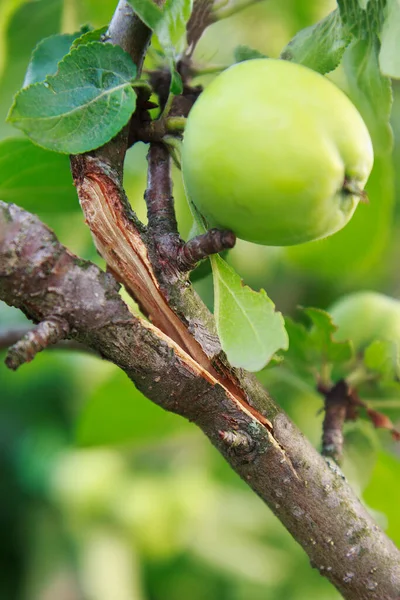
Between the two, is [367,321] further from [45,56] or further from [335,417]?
[45,56]

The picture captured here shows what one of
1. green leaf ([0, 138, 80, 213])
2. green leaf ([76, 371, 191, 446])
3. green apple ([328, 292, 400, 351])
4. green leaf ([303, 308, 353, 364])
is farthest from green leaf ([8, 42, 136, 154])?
green leaf ([76, 371, 191, 446])

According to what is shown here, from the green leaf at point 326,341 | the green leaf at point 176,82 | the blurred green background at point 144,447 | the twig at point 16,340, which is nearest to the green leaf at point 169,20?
the green leaf at point 176,82

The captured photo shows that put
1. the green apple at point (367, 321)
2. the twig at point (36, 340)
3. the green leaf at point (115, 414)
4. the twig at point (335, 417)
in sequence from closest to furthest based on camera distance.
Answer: the twig at point (36, 340)
the twig at point (335, 417)
the green apple at point (367, 321)
the green leaf at point (115, 414)

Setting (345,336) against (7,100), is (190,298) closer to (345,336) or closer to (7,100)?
(345,336)

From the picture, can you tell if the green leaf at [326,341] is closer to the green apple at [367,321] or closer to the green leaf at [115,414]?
the green apple at [367,321]

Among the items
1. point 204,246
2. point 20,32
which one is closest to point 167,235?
point 204,246

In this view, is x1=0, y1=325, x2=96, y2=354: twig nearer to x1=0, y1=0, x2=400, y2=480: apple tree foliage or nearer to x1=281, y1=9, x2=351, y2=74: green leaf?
x1=0, y1=0, x2=400, y2=480: apple tree foliage

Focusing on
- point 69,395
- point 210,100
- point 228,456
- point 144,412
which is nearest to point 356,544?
point 228,456
